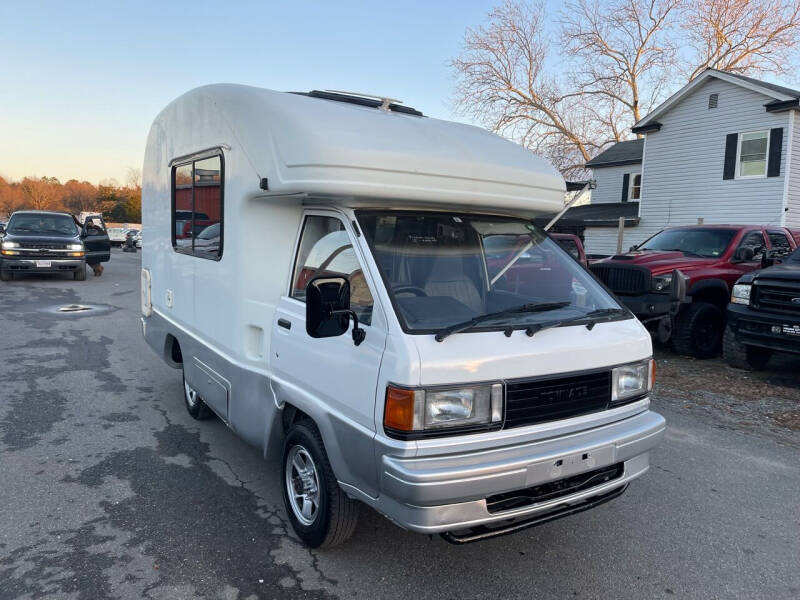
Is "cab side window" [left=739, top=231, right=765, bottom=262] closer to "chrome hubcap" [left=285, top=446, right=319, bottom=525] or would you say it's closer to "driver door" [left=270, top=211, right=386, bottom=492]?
"driver door" [left=270, top=211, right=386, bottom=492]

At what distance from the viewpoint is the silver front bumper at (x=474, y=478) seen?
262cm

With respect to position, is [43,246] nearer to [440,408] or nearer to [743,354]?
[743,354]

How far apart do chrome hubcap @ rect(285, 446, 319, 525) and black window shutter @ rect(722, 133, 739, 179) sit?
18.7 metres

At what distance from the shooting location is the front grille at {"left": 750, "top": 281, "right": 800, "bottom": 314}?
6980mm

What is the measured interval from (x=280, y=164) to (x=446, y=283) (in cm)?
114

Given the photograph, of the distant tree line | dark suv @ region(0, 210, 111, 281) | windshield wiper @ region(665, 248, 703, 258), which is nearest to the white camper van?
windshield wiper @ region(665, 248, 703, 258)

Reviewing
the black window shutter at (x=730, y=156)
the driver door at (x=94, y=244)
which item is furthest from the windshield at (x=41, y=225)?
→ the black window shutter at (x=730, y=156)

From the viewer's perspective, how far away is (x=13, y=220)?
665 inches

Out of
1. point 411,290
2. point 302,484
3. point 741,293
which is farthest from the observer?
point 741,293

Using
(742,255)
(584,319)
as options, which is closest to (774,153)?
(742,255)

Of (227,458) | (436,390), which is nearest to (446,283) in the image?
(436,390)

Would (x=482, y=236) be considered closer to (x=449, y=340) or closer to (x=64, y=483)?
(x=449, y=340)

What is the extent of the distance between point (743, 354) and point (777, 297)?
1034 millimetres

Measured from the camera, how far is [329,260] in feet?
11.2
